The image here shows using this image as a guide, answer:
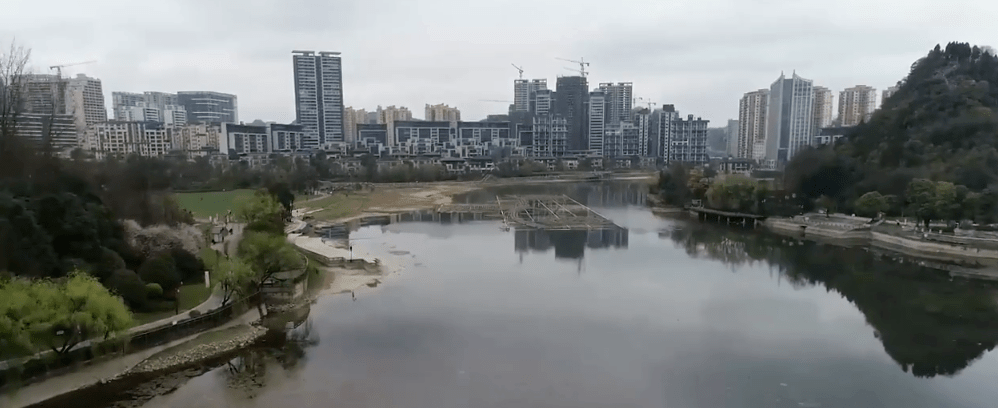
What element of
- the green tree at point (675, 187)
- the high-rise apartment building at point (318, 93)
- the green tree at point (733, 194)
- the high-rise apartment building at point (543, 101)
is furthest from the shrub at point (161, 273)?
the high-rise apartment building at point (543, 101)

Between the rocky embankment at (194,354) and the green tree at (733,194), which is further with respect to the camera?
the green tree at (733,194)

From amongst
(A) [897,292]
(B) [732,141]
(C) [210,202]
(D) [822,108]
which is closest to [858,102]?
(D) [822,108]

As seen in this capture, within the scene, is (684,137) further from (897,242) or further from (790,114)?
(897,242)

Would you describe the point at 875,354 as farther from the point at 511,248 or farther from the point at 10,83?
the point at 10,83

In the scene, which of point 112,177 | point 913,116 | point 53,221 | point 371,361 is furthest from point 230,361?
point 913,116

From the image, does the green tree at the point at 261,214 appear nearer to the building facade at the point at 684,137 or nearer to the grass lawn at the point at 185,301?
the grass lawn at the point at 185,301

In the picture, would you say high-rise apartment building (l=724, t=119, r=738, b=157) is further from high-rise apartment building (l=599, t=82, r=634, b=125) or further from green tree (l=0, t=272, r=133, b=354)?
green tree (l=0, t=272, r=133, b=354)
